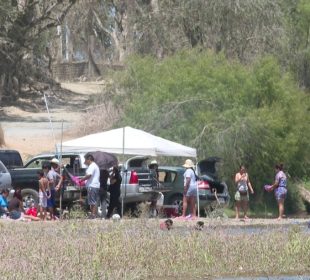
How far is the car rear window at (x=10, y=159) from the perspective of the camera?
29477 mm

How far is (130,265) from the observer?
46.2 feet

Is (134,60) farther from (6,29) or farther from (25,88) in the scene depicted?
(25,88)

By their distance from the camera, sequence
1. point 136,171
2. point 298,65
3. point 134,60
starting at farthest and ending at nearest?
1. point 298,65
2. point 134,60
3. point 136,171

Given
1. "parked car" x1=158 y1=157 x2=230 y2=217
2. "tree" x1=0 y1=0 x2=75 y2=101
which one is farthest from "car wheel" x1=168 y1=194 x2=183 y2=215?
"tree" x1=0 y1=0 x2=75 y2=101

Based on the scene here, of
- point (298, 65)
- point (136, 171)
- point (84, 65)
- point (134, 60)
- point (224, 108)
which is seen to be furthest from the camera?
point (84, 65)

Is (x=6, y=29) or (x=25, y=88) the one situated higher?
(x=6, y=29)

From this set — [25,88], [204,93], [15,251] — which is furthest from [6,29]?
[15,251]

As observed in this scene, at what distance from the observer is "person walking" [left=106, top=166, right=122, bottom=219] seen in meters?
24.7

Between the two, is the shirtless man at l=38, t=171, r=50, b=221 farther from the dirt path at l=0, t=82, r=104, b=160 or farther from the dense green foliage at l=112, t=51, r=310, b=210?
the dense green foliage at l=112, t=51, r=310, b=210

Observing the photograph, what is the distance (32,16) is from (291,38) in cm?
1477

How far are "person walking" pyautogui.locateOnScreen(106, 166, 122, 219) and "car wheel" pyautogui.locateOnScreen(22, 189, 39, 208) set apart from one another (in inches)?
94.2

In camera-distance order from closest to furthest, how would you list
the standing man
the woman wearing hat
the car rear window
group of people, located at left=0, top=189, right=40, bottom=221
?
group of people, located at left=0, top=189, right=40, bottom=221 < the standing man < the woman wearing hat < the car rear window

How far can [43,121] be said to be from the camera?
49531mm

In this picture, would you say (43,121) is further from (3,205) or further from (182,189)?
(3,205)
